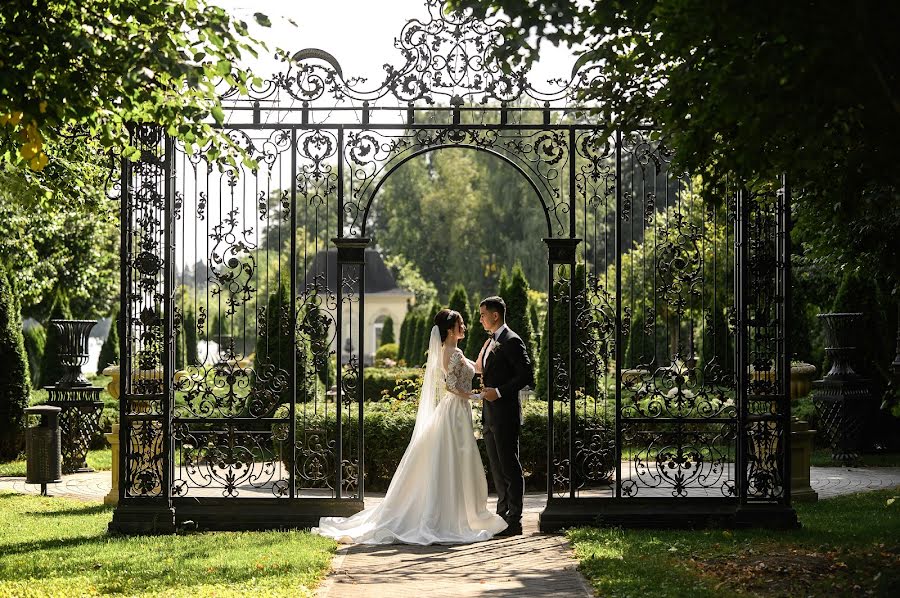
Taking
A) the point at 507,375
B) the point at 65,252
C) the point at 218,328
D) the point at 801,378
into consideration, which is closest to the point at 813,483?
the point at 801,378

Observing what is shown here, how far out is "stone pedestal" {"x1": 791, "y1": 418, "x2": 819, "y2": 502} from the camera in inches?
454

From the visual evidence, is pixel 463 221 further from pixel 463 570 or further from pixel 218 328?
pixel 463 570

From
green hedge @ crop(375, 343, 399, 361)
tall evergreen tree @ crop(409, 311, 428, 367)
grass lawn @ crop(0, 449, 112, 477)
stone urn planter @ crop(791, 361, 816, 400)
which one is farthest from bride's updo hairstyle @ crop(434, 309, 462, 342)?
green hedge @ crop(375, 343, 399, 361)

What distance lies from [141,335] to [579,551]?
14.6 feet

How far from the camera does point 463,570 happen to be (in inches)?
321

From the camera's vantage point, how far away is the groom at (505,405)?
963cm

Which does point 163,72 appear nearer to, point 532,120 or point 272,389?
point 272,389

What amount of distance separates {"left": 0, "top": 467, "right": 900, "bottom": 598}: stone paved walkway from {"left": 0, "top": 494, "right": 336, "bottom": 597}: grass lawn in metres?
0.26

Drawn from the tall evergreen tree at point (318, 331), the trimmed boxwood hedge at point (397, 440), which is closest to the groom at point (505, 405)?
the tall evergreen tree at point (318, 331)

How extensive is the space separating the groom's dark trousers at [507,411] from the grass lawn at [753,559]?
0.72 metres

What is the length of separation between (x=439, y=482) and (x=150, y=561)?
2.68m

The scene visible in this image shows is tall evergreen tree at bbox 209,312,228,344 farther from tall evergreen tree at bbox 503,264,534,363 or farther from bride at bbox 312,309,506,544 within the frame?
tall evergreen tree at bbox 503,264,534,363

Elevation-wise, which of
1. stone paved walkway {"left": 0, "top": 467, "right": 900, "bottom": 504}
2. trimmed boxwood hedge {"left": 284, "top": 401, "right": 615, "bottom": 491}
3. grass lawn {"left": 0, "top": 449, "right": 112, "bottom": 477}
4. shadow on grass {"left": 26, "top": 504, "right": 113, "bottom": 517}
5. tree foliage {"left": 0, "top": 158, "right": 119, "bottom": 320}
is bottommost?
grass lawn {"left": 0, "top": 449, "right": 112, "bottom": 477}

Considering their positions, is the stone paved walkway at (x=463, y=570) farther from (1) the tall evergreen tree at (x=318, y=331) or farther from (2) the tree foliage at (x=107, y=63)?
(2) the tree foliage at (x=107, y=63)
